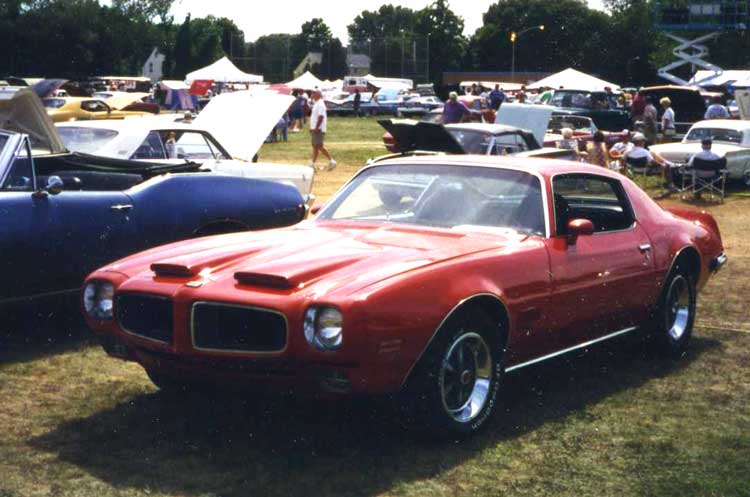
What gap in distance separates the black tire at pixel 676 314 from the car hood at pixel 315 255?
1.59 m

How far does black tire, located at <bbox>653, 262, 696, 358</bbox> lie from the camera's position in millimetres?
7262

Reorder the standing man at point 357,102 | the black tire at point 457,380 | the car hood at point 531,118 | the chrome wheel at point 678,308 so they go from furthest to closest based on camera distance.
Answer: the standing man at point 357,102 < the car hood at point 531,118 < the chrome wheel at point 678,308 < the black tire at point 457,380

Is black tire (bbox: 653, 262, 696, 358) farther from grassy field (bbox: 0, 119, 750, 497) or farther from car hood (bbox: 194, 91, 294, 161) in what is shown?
car hood (bbox: 194, 91, 294, 161)

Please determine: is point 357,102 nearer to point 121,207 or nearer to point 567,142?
point 567,142

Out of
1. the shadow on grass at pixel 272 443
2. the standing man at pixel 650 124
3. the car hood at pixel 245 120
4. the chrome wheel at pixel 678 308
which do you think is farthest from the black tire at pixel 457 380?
the standing man at pixel 650 124

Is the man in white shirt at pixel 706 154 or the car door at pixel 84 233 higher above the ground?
the car door at pixel 84 233

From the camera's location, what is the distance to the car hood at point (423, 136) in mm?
14617

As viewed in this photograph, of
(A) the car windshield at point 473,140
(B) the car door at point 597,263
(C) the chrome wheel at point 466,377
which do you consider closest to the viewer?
(C) the chrome wheel at point 466,377

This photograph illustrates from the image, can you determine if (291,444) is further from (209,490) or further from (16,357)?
(16,357)

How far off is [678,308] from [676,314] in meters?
0.05

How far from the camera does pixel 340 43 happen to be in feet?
291

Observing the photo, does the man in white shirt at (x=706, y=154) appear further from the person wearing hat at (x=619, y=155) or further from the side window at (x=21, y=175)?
the side window at (x=21, y=175)

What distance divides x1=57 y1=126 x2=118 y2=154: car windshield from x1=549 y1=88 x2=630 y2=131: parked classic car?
21180 millimetres

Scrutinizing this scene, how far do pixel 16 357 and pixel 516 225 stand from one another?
3227mm
